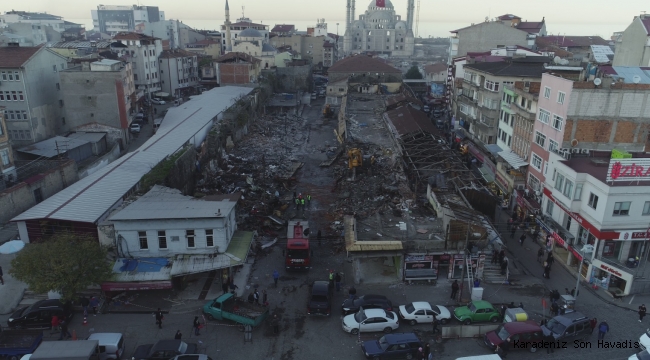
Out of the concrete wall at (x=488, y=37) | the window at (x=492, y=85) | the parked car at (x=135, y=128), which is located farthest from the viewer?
the concrete wall at (x=488, y=37)

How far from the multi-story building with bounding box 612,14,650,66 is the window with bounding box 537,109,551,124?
69.4ft

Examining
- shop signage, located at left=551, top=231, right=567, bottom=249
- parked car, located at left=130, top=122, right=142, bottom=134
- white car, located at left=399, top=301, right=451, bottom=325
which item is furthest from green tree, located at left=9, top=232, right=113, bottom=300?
parked car, located at left=130, top=122, right=142, bottom=134

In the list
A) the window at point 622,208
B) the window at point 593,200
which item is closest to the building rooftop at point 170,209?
the window at point 593,200

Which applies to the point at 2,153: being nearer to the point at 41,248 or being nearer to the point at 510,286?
the point at 41,248

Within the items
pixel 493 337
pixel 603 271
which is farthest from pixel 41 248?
pixel 603 271

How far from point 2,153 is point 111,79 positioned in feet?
56.6

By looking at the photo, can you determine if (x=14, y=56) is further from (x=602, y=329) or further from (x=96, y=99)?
(x=602, y=329)

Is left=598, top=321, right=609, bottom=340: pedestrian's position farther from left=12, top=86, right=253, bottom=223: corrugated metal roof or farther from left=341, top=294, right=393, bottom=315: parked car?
left=12, top=86, right=253, bottom=223: corrugated metal roof

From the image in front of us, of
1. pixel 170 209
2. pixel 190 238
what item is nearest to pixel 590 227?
pixel 190 238

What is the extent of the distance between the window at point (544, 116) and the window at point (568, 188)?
276 inches

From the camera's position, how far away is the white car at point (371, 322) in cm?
2059

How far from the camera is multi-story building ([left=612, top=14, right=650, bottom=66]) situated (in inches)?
1766

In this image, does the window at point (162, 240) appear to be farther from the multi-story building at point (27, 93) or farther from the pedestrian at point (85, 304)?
the multi-story building at point (27, 93)

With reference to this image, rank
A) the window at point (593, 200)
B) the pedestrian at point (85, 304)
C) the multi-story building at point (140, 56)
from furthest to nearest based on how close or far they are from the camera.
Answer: the multi-story building at point (140, 56) < the window at point (593, 200) < the pedestrian at point (85, 304)
